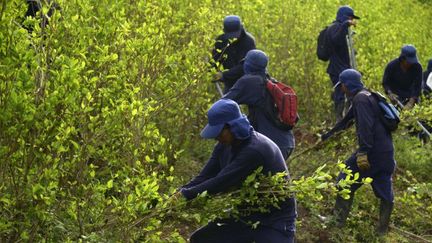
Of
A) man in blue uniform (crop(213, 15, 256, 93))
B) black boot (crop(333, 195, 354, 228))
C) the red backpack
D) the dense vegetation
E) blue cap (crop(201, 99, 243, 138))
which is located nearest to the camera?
the dense vegetation

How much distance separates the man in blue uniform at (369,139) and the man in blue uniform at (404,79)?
3.24 meters

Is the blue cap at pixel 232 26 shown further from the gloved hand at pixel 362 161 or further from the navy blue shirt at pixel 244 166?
the navy blue shirt at pixel 244 166

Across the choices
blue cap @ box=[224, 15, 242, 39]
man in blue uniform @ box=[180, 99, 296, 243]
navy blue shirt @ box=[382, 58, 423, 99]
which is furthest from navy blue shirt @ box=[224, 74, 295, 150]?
navy blue shirt @ box=[382, 58, 423, 99]

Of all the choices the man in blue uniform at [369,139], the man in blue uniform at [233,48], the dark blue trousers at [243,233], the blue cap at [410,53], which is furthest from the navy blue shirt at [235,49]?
the dark blue trousers at [243,233]

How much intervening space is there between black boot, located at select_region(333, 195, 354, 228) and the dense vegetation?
0.11 meters

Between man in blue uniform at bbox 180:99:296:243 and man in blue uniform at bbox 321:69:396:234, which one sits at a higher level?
man in blue uniform at bbox 180:99:296:243

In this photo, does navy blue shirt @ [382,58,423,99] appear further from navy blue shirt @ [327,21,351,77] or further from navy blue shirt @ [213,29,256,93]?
navy blue shirt @ [213,29,256,93]

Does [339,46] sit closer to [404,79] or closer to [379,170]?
[404,79]

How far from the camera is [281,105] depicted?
27.0 ft

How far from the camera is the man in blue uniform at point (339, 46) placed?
1162cm

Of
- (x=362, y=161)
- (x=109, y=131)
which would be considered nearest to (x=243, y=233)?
(x=109, y=131)

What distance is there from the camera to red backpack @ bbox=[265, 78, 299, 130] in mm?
8195

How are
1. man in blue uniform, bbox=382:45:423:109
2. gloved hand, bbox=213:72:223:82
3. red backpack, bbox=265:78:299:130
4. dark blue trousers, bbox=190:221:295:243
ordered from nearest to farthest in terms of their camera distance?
dark blue trousers, bbox=190:221:295:243
red backpack, bbox=265:78:299:130
gloved hand, bbox=213:72:223:82
man in blue uniform, bbox=382:45:423:109

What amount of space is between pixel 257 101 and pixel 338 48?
12.4 ft
